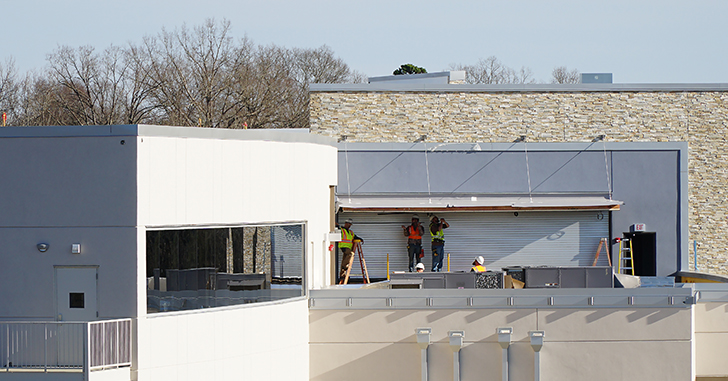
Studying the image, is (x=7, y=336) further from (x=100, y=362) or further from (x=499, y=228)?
(x=499, y=228)

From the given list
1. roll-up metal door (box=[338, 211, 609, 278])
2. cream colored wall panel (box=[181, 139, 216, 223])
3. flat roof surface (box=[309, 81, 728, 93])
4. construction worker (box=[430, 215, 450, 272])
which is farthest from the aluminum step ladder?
cream colored wall panel (box=[181, 139, 216, 223])

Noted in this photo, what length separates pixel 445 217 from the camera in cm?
2594

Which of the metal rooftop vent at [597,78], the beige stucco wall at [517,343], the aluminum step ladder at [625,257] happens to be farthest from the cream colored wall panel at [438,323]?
the metal rooftop vent at [597,78]

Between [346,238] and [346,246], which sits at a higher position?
[346,238]

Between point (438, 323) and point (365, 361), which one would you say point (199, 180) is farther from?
point (438, 323)

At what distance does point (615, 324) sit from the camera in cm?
1808

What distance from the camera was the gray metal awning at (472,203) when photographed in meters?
24.4

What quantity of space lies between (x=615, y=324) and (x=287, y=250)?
7.94 m

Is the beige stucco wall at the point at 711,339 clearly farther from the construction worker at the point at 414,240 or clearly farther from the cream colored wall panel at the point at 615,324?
the construction worker at the point at 414,240

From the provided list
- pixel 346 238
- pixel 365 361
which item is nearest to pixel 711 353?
pixel 365 361

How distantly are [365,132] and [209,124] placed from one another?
3534 cm

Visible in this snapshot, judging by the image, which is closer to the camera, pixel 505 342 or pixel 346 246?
pixel 505 342

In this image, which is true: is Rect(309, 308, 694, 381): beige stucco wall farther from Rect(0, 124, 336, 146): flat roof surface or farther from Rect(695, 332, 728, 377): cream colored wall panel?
Rect(0, 124, 336, 146): flat roof surface

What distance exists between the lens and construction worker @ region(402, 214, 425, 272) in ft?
83.4
